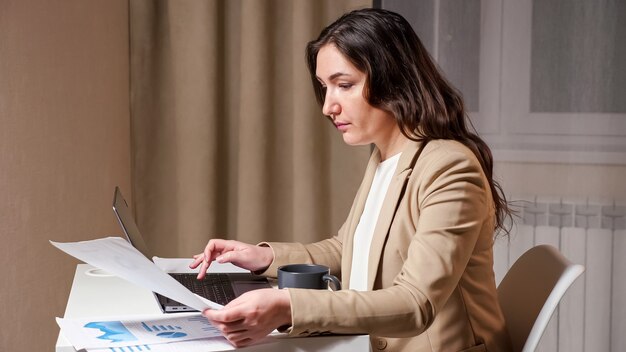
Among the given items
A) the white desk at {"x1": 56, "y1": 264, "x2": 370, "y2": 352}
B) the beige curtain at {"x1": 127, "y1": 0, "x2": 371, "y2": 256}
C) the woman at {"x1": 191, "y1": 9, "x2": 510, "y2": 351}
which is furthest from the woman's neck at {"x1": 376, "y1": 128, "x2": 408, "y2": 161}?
the beige curtain at {"x1": 127, "y1": 0, "x2": 371, "y2": 256}

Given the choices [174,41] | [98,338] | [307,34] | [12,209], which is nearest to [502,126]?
[307,34]

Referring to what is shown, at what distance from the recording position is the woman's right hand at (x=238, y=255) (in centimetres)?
174

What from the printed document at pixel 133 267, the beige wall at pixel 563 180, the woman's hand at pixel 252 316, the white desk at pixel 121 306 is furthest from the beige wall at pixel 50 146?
the beige wall at pixel 563 180

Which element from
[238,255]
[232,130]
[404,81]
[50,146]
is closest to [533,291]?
[404,81]

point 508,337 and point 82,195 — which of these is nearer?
point 508,337

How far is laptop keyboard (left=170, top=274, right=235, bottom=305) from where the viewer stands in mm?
1569

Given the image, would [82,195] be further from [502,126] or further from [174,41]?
[502,126]

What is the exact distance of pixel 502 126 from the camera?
111 inches

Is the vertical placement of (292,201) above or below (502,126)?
below

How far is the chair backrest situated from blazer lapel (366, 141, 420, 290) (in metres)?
0.31

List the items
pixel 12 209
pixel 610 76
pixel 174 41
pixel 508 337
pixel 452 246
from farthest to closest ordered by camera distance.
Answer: pixel 174 41 < pixel 610 76 < pixel 12 209 < pixel 508 337 < pixel 452 246

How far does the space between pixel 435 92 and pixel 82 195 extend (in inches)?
53.9

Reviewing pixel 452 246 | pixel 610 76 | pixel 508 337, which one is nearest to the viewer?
pixel 452 246

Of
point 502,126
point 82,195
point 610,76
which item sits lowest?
point 82,195
